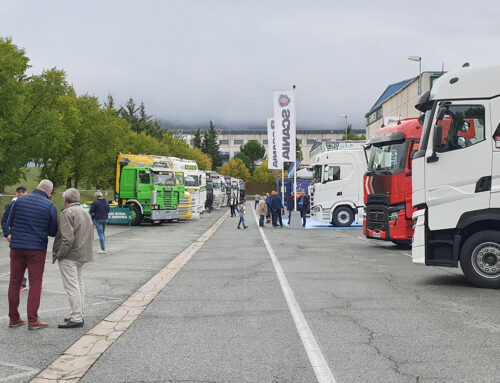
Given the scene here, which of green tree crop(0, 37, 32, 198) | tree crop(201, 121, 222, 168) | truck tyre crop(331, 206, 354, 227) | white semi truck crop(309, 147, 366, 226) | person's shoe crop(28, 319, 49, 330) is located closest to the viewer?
person's shoe crop(28, 319, 49, 330)

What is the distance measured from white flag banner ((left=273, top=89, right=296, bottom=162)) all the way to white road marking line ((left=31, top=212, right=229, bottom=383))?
2177cm

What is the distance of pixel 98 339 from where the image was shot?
6.41 m

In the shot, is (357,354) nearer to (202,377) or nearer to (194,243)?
(202,377)

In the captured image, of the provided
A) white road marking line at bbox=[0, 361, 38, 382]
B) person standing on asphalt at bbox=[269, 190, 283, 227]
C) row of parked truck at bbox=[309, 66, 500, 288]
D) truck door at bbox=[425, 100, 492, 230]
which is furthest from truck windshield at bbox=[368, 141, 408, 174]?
white road marking line at bbox=[0, 361, 38, 382]

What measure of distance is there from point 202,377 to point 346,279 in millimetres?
6485

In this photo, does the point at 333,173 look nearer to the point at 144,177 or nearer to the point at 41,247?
the point at 144,177

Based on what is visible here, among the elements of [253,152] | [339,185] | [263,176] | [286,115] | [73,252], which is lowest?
[73,252]

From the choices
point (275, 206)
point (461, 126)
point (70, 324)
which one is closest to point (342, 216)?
point (275, 206)

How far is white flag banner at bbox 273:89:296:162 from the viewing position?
1252 inches

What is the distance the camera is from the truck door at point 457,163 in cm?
1001

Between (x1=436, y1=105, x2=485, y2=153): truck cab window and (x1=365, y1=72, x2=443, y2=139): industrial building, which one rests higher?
(x1=365, y1=72, x2=443, y2=139): industrial building

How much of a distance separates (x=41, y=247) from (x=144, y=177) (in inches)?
939

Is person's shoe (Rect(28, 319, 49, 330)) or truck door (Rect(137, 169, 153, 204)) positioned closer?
person's shoe (Rect(28, 319, 49, 330))

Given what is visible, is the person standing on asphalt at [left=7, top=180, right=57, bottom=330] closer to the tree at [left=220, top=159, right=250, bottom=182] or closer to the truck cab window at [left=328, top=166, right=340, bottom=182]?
the truck cab window at [left=328, top=166, right=340, bottom=182]
